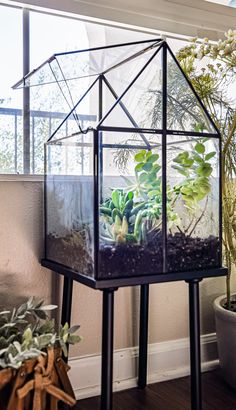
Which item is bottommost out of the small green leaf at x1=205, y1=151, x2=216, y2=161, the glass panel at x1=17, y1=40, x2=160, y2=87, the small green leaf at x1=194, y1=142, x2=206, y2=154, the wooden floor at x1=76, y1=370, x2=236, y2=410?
the wooden floor at x1=76, y1=370, x2=236, y2=410

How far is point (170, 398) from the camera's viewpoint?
1.72 meters

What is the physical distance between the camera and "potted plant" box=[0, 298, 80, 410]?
3.95ft

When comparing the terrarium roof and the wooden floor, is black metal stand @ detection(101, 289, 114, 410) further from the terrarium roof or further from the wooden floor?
the terrarium roof

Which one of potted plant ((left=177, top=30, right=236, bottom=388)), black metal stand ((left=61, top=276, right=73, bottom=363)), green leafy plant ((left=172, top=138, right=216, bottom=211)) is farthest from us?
potted plant ((left=177, top=30, right=236, bottom=388))

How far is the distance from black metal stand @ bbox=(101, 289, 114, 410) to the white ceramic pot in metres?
0.62

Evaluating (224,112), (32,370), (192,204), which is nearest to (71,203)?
(192,204)

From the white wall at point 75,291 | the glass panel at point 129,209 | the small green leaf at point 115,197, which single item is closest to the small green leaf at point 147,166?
the glass panel at point 129,209

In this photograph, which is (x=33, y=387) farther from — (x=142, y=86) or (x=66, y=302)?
(x=142, y=86)

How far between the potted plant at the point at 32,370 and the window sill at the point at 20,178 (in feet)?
1.74

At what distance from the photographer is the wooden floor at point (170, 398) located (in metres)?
1.65

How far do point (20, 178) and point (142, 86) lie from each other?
56 centimetres

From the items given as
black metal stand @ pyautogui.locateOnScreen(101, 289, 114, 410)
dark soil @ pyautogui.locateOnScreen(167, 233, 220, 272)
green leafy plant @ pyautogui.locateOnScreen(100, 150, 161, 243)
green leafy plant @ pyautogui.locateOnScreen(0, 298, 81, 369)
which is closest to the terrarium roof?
green leafy plant @ pyautogui.locateOnScreen(100, 150, 161, 243)

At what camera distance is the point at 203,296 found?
6.75ft

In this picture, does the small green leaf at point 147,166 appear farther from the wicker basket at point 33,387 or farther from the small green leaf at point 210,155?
the wicker basket at point 33,387
